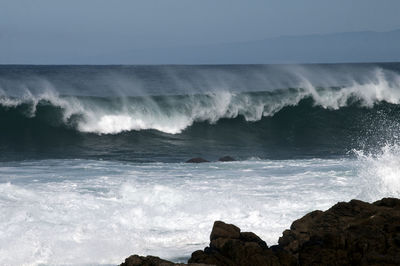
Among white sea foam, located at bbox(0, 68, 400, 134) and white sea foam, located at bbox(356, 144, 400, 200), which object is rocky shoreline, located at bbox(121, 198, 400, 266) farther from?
white sea foam, located at bbox(0, 68, 400, 134)

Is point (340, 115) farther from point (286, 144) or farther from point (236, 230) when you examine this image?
point (236, 230)

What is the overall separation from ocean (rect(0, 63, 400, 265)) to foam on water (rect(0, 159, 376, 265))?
0.03 meters

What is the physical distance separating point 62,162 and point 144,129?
823 cm

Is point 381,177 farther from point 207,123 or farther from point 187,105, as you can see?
point 187,105

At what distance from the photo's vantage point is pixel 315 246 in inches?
257

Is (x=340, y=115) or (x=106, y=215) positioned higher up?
(x=340, y=115)

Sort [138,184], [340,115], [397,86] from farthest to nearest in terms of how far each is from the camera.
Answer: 1. [397,86]
2. [340,115]
3. [138,184]

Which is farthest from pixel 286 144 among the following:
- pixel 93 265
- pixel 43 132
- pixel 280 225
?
pixel 93 265

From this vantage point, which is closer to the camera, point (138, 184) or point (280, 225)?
point (280, 225)

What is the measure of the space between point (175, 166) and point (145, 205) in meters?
4.17

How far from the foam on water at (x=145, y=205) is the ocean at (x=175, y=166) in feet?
0.08

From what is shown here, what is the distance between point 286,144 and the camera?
21.3 m

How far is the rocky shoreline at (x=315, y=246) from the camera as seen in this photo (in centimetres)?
628

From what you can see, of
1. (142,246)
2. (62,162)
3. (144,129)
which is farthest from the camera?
(144,129)
